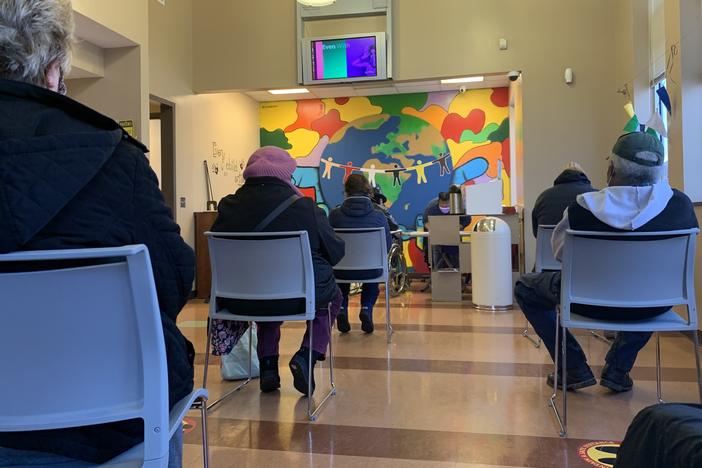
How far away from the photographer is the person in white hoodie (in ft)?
6.72

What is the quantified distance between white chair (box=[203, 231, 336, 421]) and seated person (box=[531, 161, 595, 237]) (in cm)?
213

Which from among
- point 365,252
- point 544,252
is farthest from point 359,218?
point 544,252

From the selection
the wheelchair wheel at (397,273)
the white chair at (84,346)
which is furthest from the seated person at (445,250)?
the white chair at (84,346)

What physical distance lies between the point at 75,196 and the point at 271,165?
159 cm

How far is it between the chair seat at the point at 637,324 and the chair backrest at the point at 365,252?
168 centimetres

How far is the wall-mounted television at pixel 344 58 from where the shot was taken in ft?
19.0

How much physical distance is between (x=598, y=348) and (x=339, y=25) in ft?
14.7

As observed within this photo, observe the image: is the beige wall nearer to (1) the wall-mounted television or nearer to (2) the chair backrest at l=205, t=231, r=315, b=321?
(1) the wall-mounted television

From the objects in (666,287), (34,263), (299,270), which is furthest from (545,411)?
(34,263)

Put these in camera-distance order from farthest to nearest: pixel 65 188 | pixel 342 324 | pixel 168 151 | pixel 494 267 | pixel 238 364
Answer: pixel 168 151, pixel 494 267, pixel 342 324, pixel 238 364, pixel 65 188

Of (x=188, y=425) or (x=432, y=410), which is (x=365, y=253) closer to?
(x=432, y=410)

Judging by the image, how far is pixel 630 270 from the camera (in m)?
2.00

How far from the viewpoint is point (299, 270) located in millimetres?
2232

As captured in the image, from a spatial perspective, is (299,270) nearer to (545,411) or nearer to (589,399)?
(545,411)
